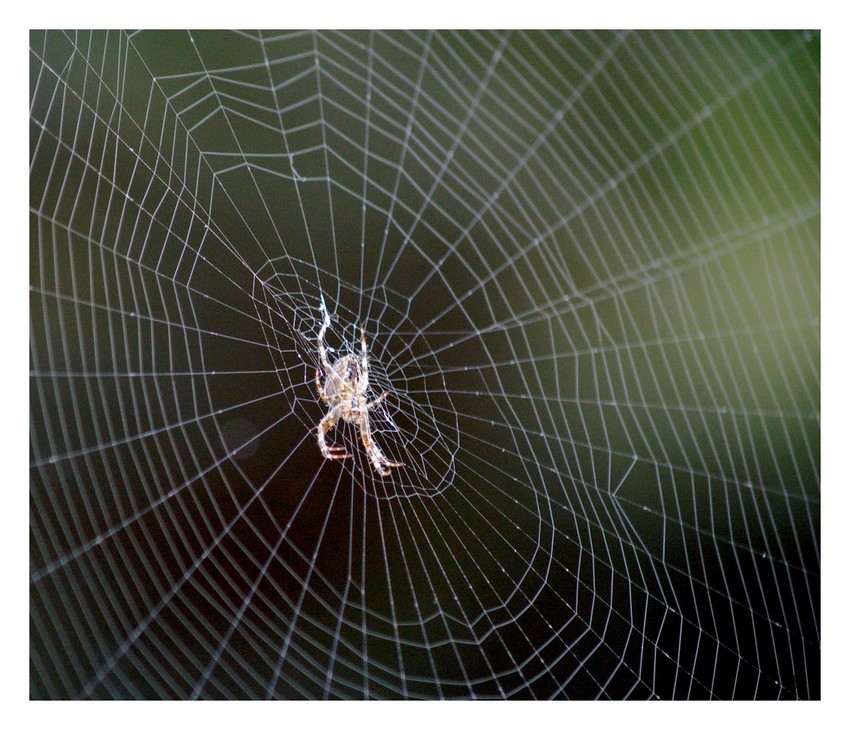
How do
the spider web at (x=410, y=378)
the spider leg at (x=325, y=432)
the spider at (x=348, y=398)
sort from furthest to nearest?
1. the spider leg at (x=325, y=432)
2. the spider at (x=348, y=398)
3. the spider web at (x=410, y=378)

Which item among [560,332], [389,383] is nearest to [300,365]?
[389,383]

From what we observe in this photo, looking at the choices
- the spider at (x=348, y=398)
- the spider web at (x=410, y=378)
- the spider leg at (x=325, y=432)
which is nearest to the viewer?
the spider web at (x=410, y=378)

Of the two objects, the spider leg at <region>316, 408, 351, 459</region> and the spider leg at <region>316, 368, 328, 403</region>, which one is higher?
the spider leg at <region>316, 368, 328, 403</region>

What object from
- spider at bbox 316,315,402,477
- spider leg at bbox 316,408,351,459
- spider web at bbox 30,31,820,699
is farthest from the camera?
spider leg at bbox 316,408,351,459

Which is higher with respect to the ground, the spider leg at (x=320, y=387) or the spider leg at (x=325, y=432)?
the spider leg at (x=320, y=387)

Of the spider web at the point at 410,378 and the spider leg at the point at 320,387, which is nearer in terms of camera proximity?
the spider web at the point at 410,378

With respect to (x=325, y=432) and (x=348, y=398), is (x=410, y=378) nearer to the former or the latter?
(x=348, y=398)

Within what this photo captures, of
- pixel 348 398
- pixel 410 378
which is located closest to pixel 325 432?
pixel 348 398
